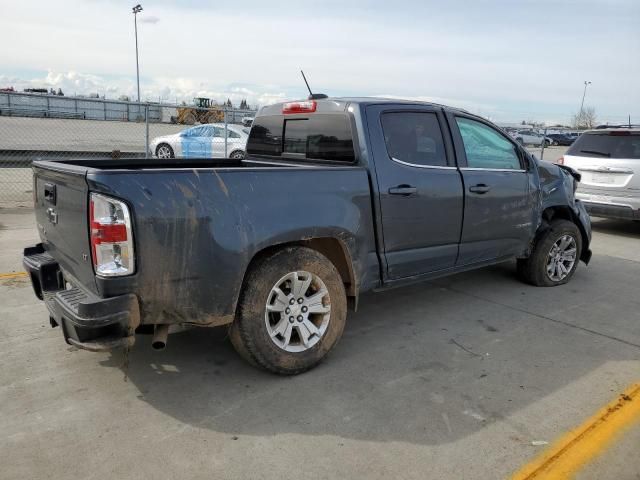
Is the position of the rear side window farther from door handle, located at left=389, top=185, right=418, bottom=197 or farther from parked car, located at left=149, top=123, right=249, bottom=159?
parked car, located at left=149, top=123, right=249, bottom=159

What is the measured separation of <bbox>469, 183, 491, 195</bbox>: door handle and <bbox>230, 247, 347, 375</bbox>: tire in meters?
1.65

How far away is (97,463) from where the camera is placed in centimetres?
267

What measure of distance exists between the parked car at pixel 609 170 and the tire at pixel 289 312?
6810mm

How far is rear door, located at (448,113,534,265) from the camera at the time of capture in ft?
15.3

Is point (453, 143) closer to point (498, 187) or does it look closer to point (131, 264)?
point (498, 187)

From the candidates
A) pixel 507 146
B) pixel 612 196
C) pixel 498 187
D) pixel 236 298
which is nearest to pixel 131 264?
pixel 236 298

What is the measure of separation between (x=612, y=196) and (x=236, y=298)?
770cm

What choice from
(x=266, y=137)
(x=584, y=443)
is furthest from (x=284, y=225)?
(x=584, y=443)

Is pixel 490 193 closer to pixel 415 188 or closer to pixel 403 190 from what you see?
pixel 415 188

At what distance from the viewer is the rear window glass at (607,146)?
28.0ft

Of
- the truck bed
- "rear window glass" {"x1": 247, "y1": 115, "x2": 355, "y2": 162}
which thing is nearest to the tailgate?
the truck bed

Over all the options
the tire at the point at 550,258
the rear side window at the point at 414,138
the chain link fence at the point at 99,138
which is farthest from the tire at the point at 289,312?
the chain link fence at the point at 99,138

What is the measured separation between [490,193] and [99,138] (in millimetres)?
23675

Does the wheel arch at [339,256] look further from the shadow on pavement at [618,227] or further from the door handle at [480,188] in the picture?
the shadow on pavement at [618,227]
